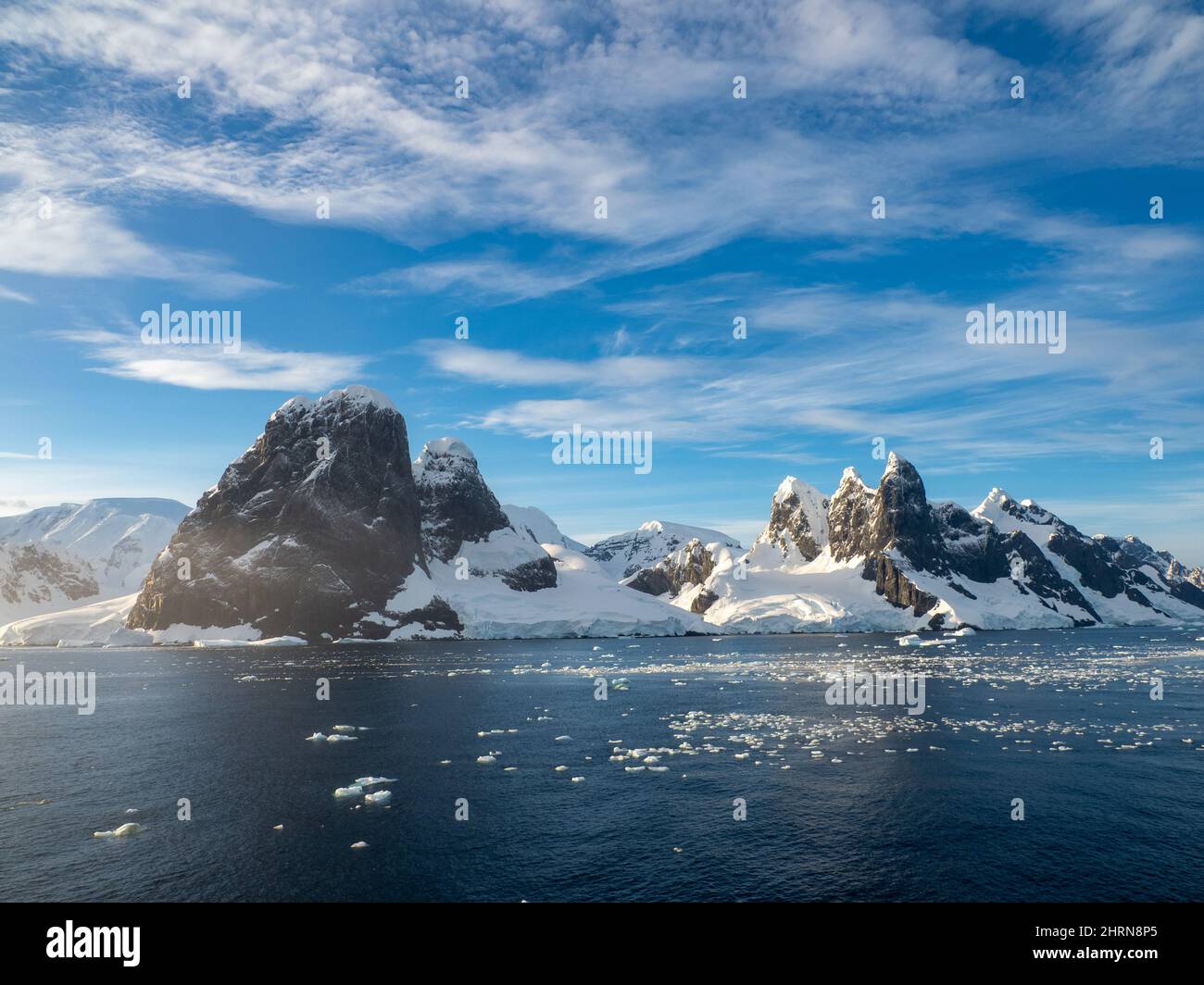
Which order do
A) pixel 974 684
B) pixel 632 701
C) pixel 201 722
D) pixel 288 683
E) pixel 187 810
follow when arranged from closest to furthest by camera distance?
1. pixel 187 810
2. pixel 201 722
3. pixel 632 701
4. pixel 974 684
5. pixel 288 683

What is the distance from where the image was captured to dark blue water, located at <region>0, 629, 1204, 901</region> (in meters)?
27.1

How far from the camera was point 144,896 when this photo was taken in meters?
26.1

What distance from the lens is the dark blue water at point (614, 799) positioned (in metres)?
27.1

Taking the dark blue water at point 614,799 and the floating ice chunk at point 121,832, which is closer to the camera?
the dark blue water at point 614,799

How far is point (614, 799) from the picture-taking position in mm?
37031

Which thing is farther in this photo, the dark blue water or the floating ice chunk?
the floating ice chunk

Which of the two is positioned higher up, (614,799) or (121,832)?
(121,832)

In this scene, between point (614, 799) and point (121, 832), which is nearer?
point (121, 832)

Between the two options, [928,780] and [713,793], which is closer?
[713,793]
